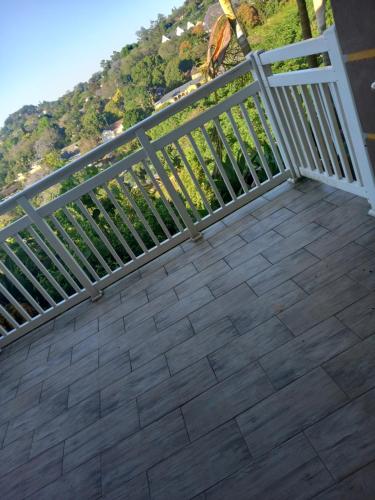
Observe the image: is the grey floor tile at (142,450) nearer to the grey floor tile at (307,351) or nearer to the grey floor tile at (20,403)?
the grey floor tile at (307,351)

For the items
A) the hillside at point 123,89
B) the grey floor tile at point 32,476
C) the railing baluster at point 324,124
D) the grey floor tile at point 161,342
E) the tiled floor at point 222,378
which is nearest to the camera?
the tiled floor at point 222,378

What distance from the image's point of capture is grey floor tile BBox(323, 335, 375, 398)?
1354mm

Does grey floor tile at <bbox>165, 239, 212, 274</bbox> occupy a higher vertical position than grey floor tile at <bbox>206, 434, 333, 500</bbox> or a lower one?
lower

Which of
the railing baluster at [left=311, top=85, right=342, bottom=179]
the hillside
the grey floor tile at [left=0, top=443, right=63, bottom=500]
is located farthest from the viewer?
the hillside

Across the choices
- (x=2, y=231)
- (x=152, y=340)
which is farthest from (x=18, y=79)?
(x=152, y=340)

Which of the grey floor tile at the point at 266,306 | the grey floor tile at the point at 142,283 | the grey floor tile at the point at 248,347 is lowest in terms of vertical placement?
the grey floor tile at the point at 142,283

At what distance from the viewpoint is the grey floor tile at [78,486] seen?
1.52 metres

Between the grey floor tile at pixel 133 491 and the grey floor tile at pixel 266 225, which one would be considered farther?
the grey floor tile at pixel 266 225

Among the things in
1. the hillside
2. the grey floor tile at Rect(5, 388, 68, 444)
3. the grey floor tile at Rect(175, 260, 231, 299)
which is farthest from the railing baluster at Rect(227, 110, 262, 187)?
the hillside

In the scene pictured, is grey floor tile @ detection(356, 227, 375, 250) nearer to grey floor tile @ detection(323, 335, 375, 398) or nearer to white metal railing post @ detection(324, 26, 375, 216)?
white metal railing post @ detection(324, 26, 375, 216)

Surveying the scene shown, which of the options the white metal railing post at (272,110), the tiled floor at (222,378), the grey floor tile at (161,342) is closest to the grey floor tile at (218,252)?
the tiled floor at (222,378)

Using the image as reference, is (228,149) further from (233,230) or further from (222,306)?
(222,306)

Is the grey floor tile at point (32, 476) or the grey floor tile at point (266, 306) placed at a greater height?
the grey floor tile at point (32, 476)

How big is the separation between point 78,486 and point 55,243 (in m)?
1.71
